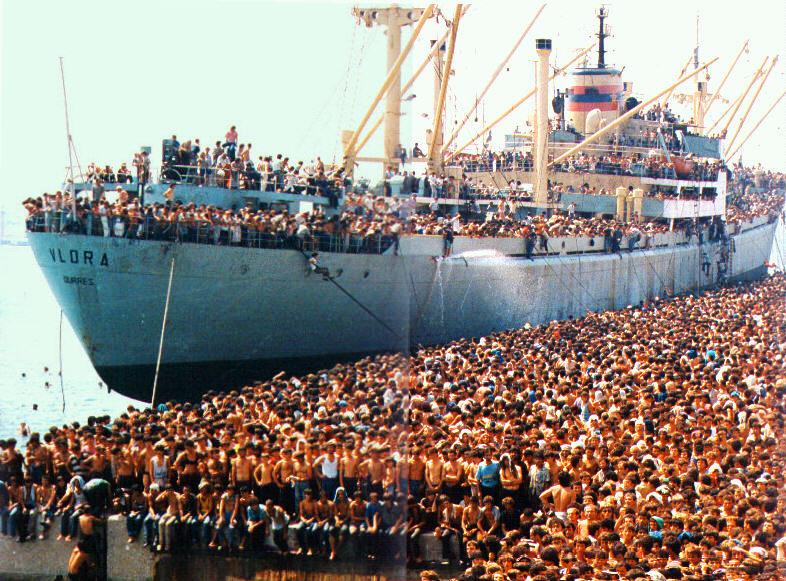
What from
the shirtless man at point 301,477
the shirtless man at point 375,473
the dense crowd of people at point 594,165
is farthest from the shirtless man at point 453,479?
the dense crowd of people at point 594,165

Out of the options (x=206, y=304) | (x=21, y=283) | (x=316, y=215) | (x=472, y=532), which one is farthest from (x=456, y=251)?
(x=21, y=283)

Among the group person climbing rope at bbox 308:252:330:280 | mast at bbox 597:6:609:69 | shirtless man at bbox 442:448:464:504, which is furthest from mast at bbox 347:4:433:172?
mast at bbox 597:6:609:69

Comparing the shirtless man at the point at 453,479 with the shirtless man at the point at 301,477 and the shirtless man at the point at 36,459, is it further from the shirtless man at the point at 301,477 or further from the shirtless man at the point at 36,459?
the shirtless man at the point at 36,459

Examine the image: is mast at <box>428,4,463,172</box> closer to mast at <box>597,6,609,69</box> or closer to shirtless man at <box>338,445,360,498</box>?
shirtless man at <box>338,445,360,498</box>

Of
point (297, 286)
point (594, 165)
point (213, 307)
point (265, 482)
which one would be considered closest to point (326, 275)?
point (297, 286)

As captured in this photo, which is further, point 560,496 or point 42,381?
point 42,381

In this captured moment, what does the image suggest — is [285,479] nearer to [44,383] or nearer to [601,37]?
[44,383]

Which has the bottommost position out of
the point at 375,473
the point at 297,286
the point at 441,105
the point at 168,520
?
the point at 168,520

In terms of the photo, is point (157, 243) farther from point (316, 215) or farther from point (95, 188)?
point (316, 215)
